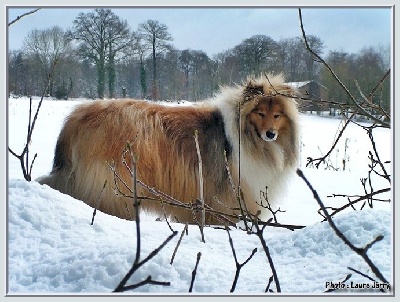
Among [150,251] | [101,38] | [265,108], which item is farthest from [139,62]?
[265,108]

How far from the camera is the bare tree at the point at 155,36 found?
288 cm

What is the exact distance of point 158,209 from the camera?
5.23m

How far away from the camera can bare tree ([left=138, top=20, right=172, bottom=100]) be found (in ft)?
9.45

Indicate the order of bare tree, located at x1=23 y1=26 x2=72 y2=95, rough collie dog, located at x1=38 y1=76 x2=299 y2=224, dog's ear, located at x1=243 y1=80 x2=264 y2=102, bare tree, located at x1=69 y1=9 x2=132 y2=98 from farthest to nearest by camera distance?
dog's ear, located at x1=243 y1=80 x2=264 y2=102 < rough collie dog, located at x1=38 y1=76 x2=299 y2=224 < bare tree, located at x1=69 y1=9 x2=132 y2=98 < bare tree, located at x1=23 y1=26 x2=72 y2=95

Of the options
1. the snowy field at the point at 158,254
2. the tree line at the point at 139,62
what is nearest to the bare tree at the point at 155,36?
the tree line at the point at 139,62

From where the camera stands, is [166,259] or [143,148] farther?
[143,148]

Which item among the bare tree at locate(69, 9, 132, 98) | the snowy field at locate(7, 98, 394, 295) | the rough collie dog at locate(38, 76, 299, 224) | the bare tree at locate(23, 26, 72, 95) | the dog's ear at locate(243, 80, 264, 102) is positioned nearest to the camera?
the snowy field at locate(7, 98, 394, 295)

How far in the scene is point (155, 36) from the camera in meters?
3.22

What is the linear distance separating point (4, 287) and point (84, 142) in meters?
3.44

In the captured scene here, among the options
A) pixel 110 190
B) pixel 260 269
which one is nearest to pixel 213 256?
pixel 260 269

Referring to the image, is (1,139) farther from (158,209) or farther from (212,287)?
(158,209)

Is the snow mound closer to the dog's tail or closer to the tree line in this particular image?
the tree line

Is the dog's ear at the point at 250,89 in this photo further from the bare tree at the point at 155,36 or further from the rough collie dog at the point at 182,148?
the bare tree at the point at 155,36

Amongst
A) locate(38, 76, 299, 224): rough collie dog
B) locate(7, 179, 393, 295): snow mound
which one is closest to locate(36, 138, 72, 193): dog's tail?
locate(38, 76, 299, 224): rough collie dog
